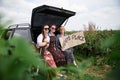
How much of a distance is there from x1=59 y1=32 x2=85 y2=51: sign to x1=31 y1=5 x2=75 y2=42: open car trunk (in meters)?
1.11

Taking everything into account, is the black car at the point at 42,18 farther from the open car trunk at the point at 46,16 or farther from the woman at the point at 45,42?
the woman at the point at 45,42

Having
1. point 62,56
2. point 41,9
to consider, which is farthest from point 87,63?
point 41,9

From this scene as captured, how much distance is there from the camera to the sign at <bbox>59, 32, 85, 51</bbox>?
7.91 meters

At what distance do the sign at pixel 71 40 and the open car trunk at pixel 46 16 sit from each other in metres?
1.11

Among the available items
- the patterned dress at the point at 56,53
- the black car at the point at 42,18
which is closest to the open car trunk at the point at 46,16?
the black car at the point at 42,18

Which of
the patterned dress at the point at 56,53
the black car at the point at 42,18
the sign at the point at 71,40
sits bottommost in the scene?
the patterned dress at the point at 56,53

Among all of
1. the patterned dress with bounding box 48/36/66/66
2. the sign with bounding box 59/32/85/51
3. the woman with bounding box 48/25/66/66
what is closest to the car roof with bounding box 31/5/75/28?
the woman with bounding box 48/25/66/66

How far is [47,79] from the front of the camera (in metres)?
0.86

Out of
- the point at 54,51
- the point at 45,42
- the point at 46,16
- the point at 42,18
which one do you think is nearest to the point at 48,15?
the point at 46,16

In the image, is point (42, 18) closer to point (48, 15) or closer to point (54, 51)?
point (48, 15)

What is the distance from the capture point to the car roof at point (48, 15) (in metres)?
8.83

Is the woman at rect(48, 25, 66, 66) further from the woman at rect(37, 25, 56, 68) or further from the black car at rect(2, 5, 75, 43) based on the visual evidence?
the black car at rect(2, 5, 75, 43)

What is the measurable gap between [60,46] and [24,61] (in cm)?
778

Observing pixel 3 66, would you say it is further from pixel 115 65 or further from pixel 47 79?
pixel 47 79
